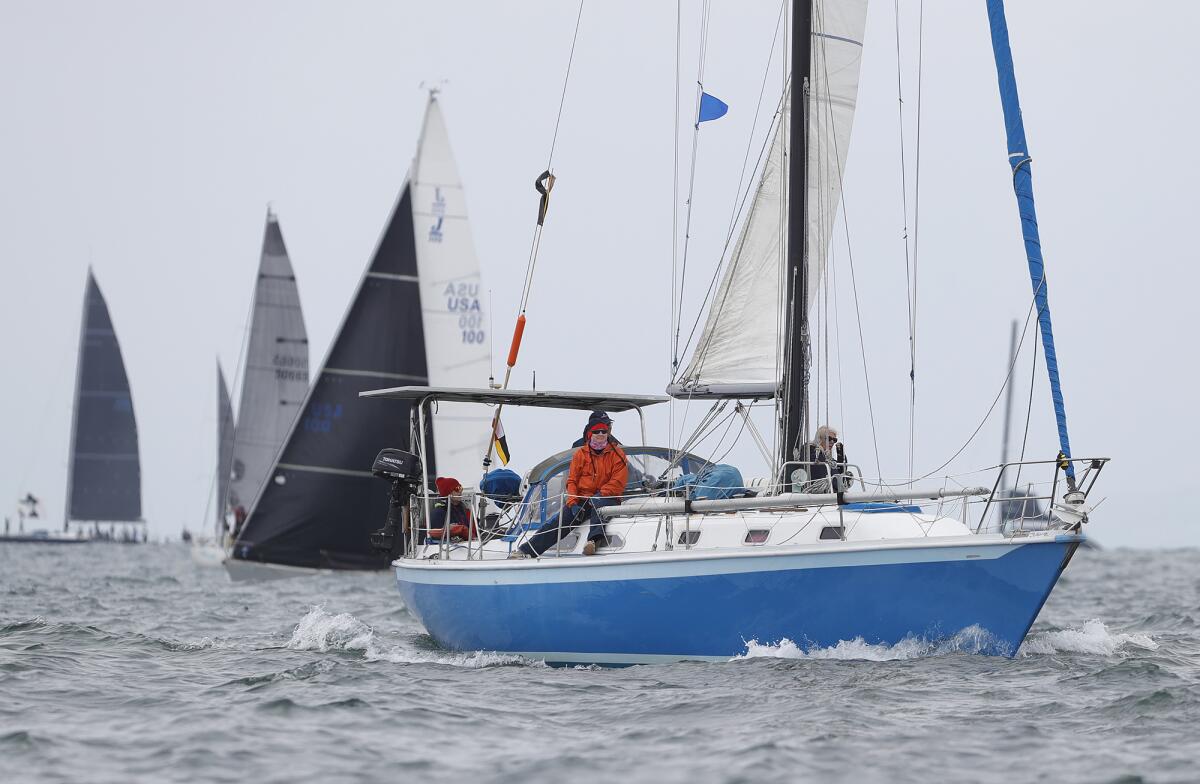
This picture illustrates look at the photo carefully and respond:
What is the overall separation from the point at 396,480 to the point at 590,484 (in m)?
2.98

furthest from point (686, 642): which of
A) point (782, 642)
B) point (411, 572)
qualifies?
point (411, 572)

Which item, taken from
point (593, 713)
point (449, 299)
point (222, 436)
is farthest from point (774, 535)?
point (222, 436)

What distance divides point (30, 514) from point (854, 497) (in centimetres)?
7588

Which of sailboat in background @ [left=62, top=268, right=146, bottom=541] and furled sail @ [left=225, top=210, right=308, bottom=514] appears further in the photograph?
sailboat in background @ [left=62, top=268, right=146, bottom=541]

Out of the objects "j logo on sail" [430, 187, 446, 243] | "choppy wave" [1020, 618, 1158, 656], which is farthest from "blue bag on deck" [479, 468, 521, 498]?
"j logo on sail" [430, 187, 446, 243]

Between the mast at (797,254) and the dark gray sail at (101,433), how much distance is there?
54.2 meters

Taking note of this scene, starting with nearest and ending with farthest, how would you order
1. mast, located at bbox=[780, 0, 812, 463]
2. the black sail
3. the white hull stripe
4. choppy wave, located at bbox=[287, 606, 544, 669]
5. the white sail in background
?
the white hull stripe → choppy wave, located at bbox=[287, 606, 544, 669] → mast, located at bbox=[780, 0, 812, 463] → the black sail → the white sail in background

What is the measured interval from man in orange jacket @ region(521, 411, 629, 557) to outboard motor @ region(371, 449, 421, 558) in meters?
2.29

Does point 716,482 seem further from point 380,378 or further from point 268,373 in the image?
point 268,373

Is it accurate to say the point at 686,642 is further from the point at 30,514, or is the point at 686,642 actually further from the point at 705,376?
the point at 30,514

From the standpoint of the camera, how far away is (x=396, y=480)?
15.5 metres

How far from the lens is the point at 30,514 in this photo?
263 ft

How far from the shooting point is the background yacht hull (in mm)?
11508

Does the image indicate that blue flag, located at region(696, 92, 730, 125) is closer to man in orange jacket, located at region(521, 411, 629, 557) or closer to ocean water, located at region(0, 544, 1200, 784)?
man in orange jacket, located at region(521, 411, 629, 557)
